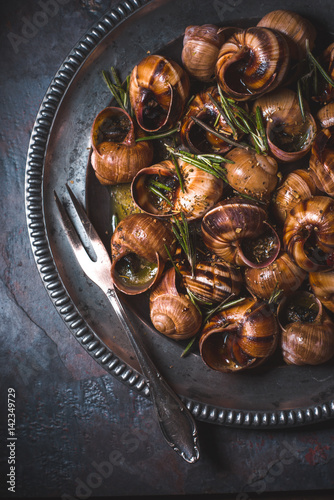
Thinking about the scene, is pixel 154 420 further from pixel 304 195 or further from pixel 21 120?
pixel 21 120

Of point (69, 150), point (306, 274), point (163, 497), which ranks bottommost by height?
point (163, 497)

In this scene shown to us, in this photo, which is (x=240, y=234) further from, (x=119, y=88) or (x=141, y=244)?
(x=119, y=88)

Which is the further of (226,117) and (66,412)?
(66,412)

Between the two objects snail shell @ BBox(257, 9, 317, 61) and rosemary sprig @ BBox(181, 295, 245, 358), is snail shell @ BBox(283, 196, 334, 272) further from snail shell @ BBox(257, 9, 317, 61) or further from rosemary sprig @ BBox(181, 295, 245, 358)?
snail shell @ BBox(257, 9, 317, 61)

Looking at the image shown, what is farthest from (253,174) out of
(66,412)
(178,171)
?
(66,412)

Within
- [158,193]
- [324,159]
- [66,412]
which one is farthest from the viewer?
[66,412]

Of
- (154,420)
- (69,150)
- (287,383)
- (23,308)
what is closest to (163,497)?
(154,420)
